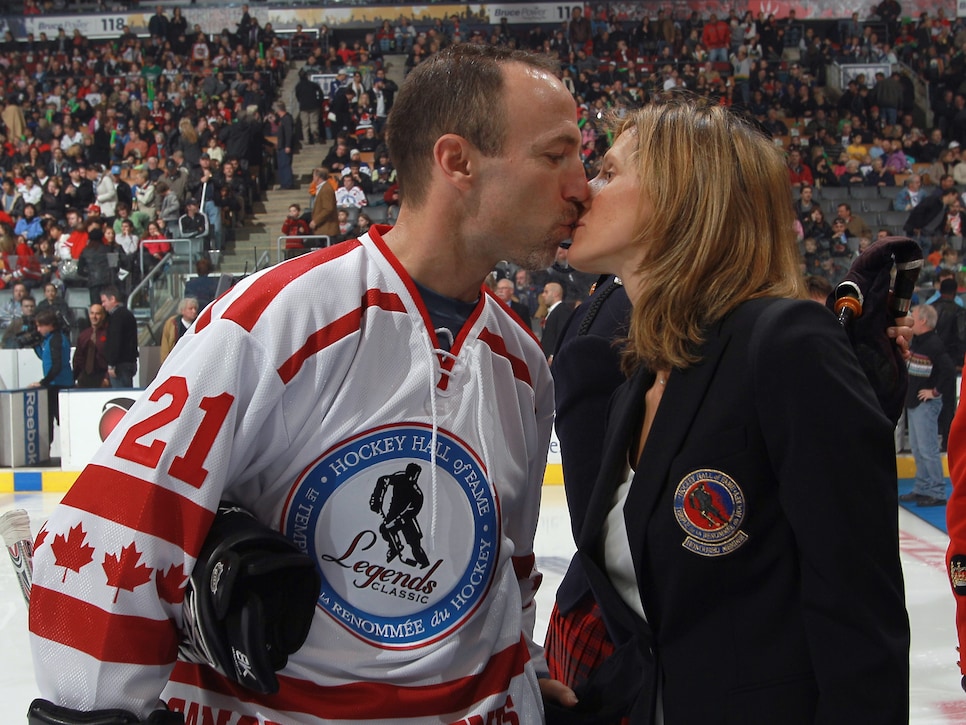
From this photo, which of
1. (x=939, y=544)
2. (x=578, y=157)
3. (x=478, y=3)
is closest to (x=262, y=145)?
(x=478, y=3)

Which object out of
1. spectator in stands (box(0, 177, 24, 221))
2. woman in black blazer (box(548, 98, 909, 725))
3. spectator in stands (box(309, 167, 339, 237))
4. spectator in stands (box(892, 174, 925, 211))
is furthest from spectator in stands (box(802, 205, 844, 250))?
spectator in stands (box(0, 177, 24, 221))

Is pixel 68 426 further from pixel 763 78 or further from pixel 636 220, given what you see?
pixel 763 78

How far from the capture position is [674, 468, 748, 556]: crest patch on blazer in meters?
1.36

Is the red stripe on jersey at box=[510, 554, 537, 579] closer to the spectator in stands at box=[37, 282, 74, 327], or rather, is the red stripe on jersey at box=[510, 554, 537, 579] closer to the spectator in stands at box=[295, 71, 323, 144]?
the spectator in stands at box=[37, 282, 74, 327]

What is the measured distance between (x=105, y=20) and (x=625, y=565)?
23169 millimetres

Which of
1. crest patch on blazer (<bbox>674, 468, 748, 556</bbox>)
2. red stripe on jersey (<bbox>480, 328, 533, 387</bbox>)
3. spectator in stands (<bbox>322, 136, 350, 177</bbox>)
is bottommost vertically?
crest patch on blazer (<bbox>674, 468, 748, 556</bbox>)

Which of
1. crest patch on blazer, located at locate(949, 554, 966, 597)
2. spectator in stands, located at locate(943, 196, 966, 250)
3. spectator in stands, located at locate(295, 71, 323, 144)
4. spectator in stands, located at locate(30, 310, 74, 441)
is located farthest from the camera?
spectator in stands, located at locate(295, 71, 323, 144)

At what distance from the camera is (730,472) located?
1.36 meters

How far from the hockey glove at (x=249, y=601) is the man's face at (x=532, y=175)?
0.68 meters

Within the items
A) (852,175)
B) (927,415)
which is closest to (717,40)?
(852,175)

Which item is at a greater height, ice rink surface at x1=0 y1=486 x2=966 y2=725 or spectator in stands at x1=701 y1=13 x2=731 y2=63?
spectator in stands at x1=701 y1=13 x2=731 y2=63

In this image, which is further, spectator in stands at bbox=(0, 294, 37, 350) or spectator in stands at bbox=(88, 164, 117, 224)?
spectator in stands at bbox=(88, 164, 117, 224)

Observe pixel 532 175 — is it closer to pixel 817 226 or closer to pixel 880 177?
pixel 817 226

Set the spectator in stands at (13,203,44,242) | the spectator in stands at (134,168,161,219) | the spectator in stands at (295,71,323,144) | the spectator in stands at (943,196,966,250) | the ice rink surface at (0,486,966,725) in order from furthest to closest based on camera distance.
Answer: the spectator in stands at (295,71,323,144) → the spectator in stands at (13,203,44,242) → the spectator in stands at (134,168,161,219) → the spectator in stands at (943,196,966,250) → the ice rink surface at (0,486,966,725)
